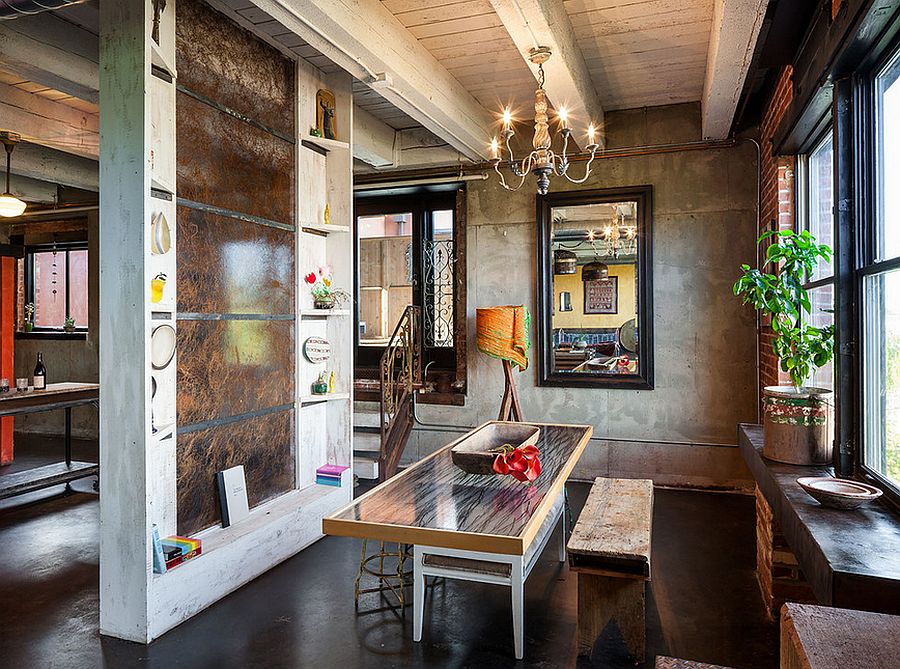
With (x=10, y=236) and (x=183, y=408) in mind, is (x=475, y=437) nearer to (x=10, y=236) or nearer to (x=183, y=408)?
(x=183, y=408)

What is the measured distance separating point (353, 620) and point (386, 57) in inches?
121

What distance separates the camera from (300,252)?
4.38 m

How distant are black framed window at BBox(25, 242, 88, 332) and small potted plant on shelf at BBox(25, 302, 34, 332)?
0.03 m

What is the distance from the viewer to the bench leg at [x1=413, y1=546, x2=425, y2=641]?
9.59 feet

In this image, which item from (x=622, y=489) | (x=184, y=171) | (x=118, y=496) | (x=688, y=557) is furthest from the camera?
(x=688, y=557)

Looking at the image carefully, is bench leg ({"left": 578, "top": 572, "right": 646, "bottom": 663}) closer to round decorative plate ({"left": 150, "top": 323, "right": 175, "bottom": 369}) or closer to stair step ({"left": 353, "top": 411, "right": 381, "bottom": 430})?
round decorative plate ({"left": 150, "top": 323, "right": 175, "bottom": 369})

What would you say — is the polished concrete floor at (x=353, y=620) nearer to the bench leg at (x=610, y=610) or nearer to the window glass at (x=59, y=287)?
the bench leg at (x=610, y=610)

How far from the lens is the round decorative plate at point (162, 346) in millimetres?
3125

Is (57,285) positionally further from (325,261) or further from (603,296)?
(603,296)

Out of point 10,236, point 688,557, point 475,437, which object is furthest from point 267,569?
point 10,236

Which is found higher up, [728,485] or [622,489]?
[622,489]

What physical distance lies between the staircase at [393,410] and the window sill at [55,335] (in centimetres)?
415

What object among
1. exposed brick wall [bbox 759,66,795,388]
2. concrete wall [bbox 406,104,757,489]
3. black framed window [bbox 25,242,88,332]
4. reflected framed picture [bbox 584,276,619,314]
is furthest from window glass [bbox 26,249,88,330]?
exposed brick wall [bbox 759,66,795,388]

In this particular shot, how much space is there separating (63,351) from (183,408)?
19.5ft
